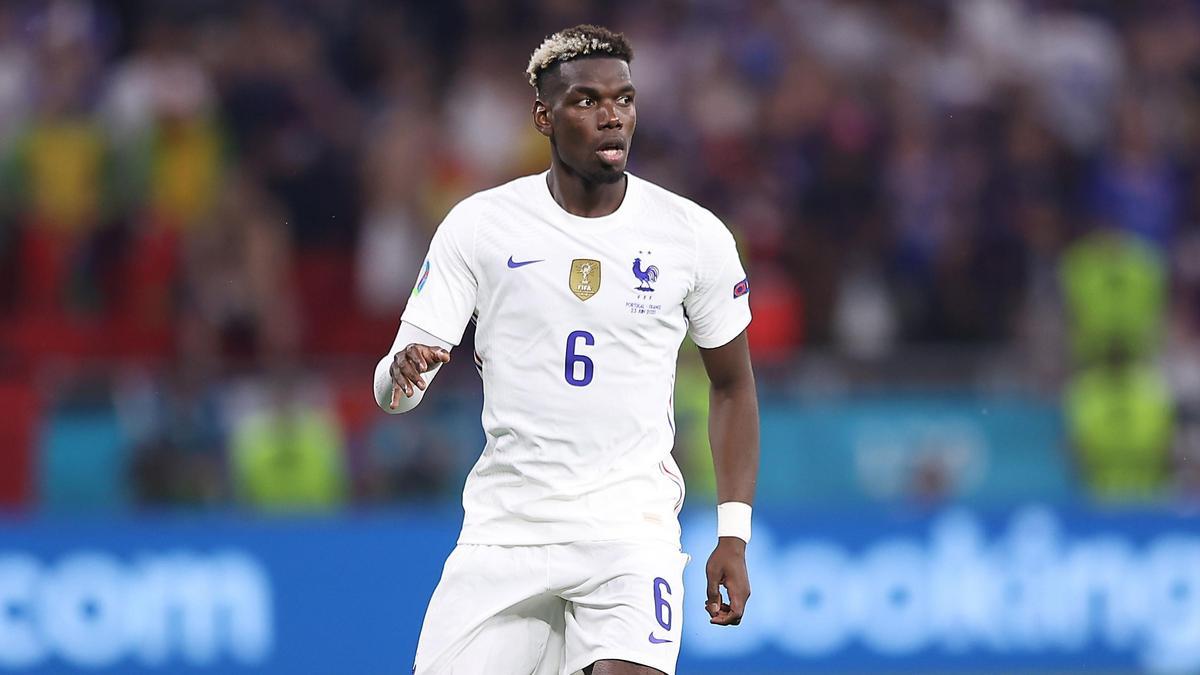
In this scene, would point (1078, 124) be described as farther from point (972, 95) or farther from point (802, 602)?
point (802, 602)

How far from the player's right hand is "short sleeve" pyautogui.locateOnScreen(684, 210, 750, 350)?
833 millimetres

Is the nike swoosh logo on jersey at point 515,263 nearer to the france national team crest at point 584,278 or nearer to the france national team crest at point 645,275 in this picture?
the france national team crest at point 584,278

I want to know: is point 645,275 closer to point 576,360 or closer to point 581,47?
point 576,360

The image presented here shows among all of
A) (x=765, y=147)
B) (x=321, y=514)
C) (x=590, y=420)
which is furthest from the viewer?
(x=765, y=147)

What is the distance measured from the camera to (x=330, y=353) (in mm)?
12453

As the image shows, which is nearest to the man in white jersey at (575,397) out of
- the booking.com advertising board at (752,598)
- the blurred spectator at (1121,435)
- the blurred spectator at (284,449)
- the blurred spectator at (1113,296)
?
the booking.com advertising board at (752,598)

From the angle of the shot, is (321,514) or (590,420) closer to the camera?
(590,420)

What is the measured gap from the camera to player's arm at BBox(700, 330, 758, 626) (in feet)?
18.3

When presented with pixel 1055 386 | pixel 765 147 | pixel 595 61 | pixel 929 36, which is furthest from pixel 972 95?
pixel 595 61

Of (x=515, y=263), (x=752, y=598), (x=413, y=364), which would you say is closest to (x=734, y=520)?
(x=515, y=263)

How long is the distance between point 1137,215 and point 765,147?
2.71 m

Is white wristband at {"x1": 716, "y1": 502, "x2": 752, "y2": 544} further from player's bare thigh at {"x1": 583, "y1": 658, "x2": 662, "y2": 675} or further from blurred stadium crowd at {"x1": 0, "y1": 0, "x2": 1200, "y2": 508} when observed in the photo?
blurred stadium crowd at {"x1": 0, "y1": 0, "x2": 1200, "y2": 508}

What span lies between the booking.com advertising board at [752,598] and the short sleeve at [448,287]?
5.52 metres

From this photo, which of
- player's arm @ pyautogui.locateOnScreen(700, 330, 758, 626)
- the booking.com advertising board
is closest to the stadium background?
the booking.com advertising board
